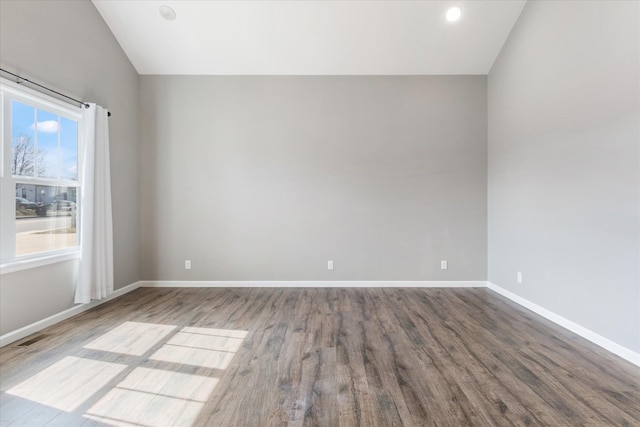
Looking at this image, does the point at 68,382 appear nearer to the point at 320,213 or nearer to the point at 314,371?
the point at 314,371

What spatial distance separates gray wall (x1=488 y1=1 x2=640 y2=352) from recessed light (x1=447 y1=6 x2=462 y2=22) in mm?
738

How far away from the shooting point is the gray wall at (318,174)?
4285 mm

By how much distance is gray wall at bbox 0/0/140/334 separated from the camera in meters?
2.59

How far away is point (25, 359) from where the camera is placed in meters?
2.25

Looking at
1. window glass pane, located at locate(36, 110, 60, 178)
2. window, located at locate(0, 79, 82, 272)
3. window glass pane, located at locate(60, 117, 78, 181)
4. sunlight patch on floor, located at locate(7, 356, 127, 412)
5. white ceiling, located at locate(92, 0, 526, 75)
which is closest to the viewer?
sunlight patch on floor, located at locate(7, 356, 127, 412)

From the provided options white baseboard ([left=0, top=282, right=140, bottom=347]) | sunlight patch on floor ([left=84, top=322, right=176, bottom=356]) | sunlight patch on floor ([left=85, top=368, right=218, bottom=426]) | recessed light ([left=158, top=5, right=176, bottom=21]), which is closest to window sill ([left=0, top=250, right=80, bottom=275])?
white baseboard ([left=0, top=282, right=140, bottom=347])

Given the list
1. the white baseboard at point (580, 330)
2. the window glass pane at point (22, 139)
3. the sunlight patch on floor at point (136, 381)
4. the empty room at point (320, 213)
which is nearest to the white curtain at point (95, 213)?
the empty room at point (320, 213)

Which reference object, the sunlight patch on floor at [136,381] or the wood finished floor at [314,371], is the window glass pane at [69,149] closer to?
the wood finished floor at [314,371]

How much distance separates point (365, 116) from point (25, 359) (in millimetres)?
4416

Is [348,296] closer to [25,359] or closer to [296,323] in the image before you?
[296,323]

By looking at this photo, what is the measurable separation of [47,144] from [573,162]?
528 cm

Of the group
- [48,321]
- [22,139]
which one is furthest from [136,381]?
[22,139]

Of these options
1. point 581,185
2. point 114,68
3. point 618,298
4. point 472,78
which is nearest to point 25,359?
point 114,68

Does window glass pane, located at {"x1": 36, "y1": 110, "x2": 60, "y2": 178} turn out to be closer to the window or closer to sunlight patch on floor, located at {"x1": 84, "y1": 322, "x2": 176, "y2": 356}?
the window
